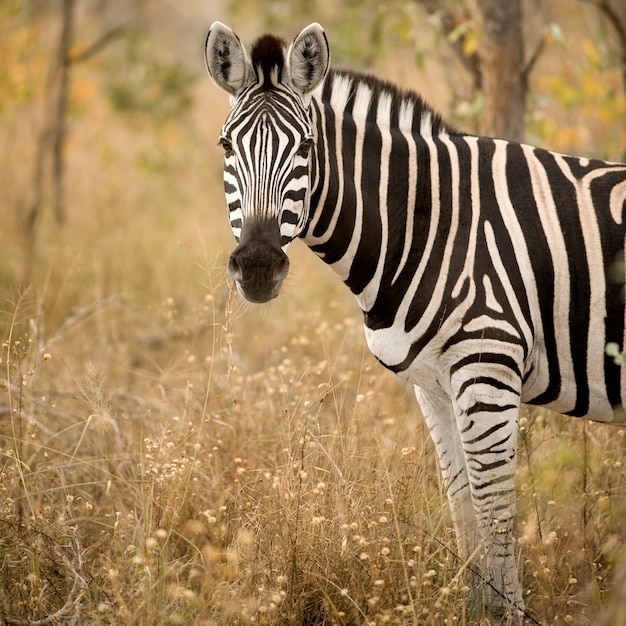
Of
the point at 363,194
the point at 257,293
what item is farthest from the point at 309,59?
the point at 257,293

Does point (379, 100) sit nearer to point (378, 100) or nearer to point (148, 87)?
point (378, 100)

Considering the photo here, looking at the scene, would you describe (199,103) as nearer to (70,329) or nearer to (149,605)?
(70,329)

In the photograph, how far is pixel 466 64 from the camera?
20.0 feet

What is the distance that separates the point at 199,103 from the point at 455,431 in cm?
1451

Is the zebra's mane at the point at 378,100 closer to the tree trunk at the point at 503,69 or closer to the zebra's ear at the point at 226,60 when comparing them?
the zebra's ear at the point at 226,60

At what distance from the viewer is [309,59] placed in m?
3.54

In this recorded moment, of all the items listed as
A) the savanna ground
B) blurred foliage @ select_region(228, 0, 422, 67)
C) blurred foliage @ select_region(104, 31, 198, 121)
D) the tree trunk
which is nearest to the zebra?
the savanna ground

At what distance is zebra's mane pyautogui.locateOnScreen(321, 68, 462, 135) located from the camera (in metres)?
3.88

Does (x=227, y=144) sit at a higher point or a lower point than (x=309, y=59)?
lower

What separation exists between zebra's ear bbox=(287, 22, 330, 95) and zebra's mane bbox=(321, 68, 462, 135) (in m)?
0.29

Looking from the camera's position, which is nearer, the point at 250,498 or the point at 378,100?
the point at 250,498

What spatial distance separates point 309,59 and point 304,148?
436 millimetres

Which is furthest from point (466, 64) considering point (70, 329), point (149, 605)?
point (149, 605)

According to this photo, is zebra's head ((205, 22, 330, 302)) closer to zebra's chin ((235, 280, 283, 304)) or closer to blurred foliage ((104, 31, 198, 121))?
zebra's chin ((235, 280, 283, 304))
